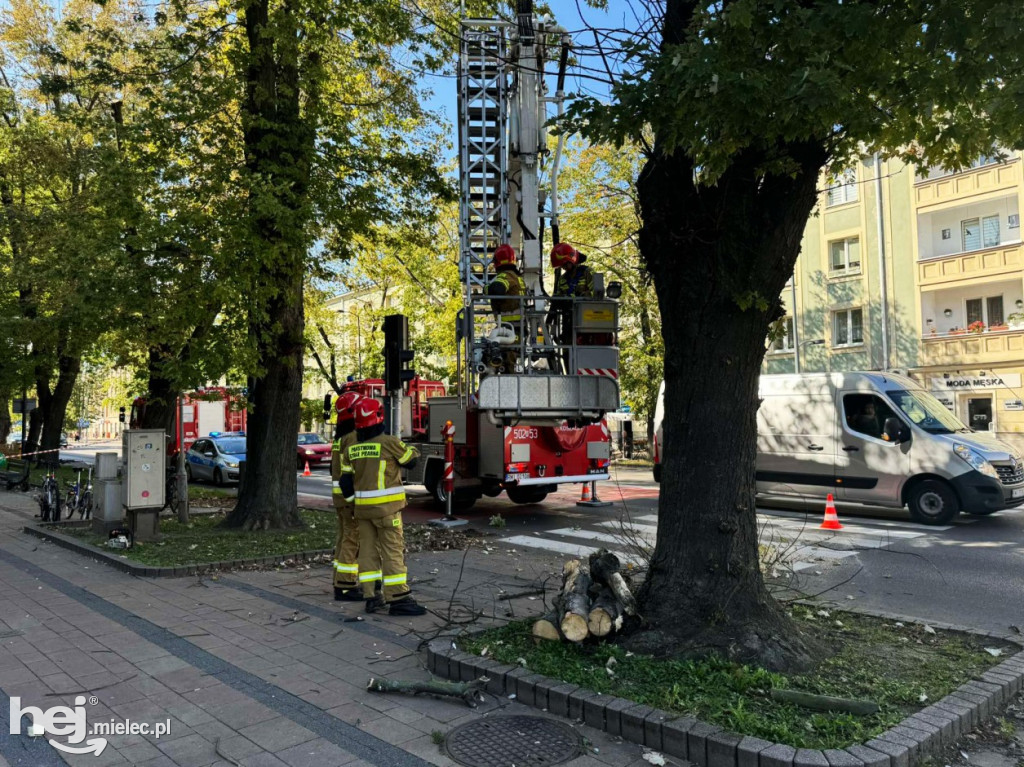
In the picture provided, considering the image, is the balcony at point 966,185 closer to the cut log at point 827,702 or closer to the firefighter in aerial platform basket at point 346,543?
the firefighter in aerial platform basket at point 346,543

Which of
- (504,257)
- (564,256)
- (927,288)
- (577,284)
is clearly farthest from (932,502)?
(927,288)

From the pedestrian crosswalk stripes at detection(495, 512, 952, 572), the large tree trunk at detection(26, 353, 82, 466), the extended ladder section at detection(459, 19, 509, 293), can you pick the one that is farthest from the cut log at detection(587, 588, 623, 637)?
the large tree trunk at detection(26, 353, 82, 466)

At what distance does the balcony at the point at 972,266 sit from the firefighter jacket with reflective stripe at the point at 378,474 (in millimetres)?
24342

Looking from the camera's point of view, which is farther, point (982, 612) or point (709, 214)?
point (982, 612)

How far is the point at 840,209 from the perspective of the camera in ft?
93.4

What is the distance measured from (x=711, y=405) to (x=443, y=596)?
3.42m


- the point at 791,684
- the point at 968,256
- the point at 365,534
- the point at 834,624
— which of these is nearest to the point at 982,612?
the point at 834,624

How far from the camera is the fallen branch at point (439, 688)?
430 centimetres

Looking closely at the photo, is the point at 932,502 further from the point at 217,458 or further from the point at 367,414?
the point at 217,458

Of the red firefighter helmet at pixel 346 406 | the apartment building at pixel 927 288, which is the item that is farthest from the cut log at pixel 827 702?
the apartment building at pixel 927 288

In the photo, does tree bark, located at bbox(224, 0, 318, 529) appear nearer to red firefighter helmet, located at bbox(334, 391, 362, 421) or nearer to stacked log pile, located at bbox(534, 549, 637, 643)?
red firefighter helmet, located at bbox(334, 391, 362, 421)

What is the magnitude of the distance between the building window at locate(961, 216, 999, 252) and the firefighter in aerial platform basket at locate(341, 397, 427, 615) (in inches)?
987

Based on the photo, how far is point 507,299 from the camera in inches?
366

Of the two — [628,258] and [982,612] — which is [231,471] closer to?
[628,258]
